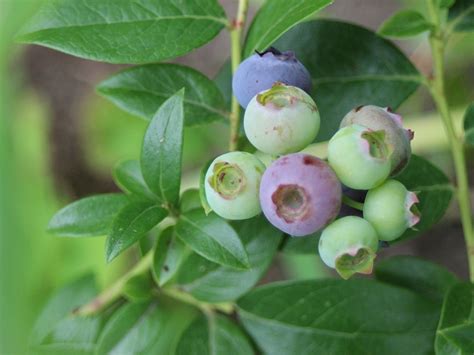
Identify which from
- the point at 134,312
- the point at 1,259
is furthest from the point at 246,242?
the point at 1,259

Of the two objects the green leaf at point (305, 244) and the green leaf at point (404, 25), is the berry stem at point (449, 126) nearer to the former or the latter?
the green leaf at point (404, 25)

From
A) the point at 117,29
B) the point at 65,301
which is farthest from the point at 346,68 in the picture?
the point at 65,301

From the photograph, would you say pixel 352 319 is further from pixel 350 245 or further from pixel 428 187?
pixel 350 245

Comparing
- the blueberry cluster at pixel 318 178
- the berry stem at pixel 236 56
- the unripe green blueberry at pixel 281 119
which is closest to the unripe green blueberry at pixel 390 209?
the blueberry cluster at pixel 318 178

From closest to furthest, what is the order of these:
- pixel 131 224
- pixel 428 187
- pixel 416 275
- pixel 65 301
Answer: pixel 131 224 → pixel 428 187 → pixel 416 275 → pixel 65 301

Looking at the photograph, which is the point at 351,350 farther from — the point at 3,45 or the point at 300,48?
the point at 3,45

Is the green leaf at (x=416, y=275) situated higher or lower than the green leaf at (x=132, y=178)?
lower
